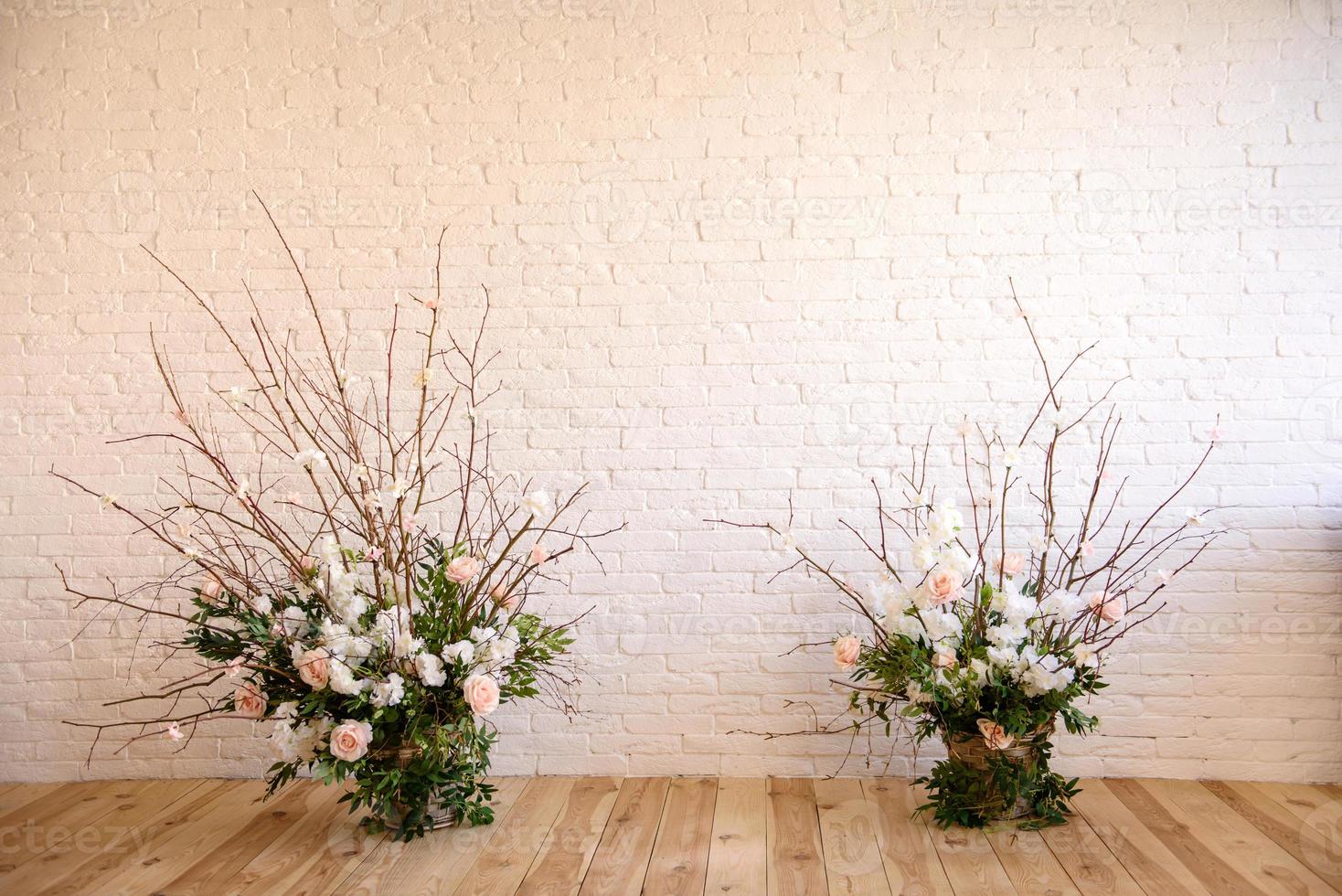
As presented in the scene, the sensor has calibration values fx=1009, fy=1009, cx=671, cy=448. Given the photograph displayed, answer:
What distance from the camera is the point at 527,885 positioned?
2184 millimetres

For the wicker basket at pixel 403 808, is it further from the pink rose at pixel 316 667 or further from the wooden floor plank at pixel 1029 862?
the wooden floor plank at pixel 1029 862

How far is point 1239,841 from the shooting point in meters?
2.36

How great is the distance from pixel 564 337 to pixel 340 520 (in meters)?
0.80

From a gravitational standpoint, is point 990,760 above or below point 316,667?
below

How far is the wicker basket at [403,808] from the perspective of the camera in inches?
95.2

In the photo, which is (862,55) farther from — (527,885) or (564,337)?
(527,885)

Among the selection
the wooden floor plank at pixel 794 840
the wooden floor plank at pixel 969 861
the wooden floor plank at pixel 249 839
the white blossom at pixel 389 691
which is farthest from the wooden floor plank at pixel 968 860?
the wooden floor plank at pixel 249 839

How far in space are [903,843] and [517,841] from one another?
36.2 inches

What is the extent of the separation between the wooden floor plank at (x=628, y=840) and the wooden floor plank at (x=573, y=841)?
0.07ft

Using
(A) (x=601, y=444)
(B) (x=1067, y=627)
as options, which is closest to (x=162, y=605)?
(A) (x=601, y=444)

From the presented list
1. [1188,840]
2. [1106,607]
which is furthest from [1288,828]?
[1106,607]

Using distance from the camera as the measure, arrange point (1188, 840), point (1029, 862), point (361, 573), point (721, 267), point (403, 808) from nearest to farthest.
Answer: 1. point (1029, 862)
2. point (1188, 840)
3. point (403, 808)
4. point (361, 573)
5. point (721, 267)

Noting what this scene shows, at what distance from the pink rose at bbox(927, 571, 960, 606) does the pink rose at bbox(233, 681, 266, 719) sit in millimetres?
1609

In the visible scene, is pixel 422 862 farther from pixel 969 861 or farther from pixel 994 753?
pixel 994 753
